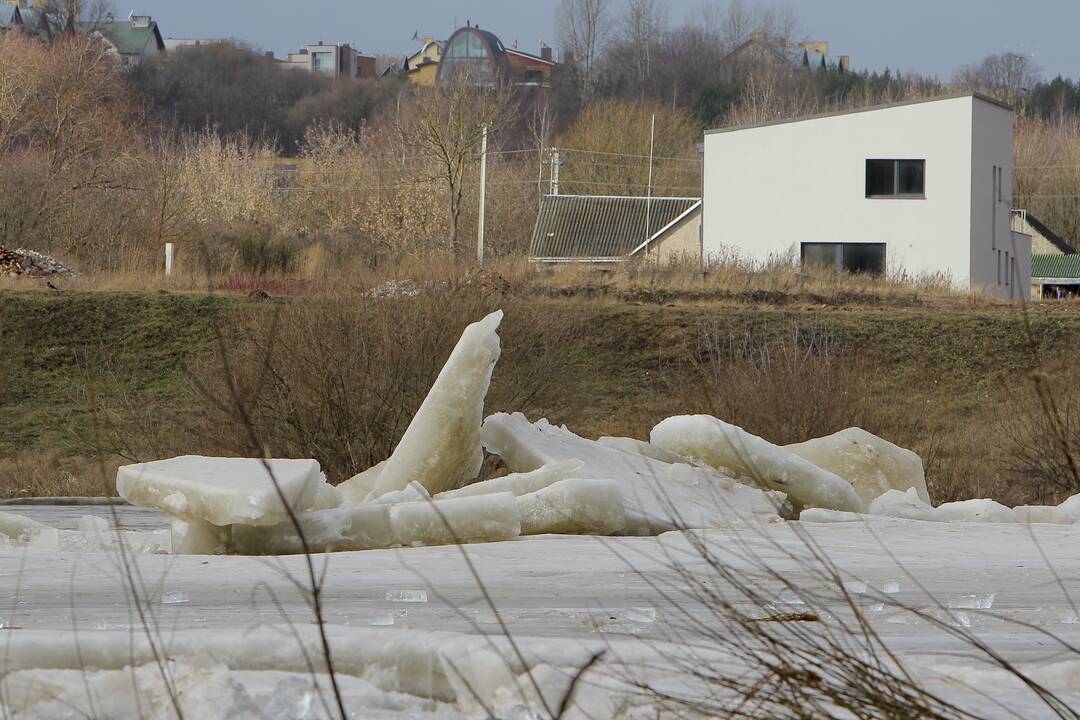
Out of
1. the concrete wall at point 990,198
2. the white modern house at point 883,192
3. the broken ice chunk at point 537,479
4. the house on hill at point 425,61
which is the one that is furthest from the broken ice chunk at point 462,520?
the house on hill at point 425,61

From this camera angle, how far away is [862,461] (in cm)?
998

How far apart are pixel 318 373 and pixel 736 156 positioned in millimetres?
24344

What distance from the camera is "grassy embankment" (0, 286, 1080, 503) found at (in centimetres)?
1459

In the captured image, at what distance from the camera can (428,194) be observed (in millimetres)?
47219

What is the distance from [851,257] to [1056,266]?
72.5ft

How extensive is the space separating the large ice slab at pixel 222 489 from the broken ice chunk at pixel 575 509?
1197 mm

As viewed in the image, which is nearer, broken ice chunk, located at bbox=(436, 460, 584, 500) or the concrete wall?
broken ice chunk, located at bbox=(436, 460, 584, 500)

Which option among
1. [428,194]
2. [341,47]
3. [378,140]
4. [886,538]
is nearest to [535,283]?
[886,538]

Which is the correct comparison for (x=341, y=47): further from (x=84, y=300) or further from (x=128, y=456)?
(x=128, y=456)

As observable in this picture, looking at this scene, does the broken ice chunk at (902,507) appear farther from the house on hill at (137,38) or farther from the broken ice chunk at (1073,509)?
the house on hill at (137,38)

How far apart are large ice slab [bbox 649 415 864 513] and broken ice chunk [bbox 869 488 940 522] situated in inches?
5.9

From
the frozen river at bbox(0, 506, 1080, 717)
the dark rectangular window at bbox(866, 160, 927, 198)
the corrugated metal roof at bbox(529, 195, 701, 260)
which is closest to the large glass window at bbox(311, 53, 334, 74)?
the corrugated metal roof at bbox(529, 195, 701, 260)

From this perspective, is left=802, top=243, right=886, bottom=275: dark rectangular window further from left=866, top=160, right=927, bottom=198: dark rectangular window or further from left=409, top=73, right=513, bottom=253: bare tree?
left=409, top=73, right=513, bottom=253: bare tree

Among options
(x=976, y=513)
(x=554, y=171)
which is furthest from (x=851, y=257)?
(x=976, y=513)
